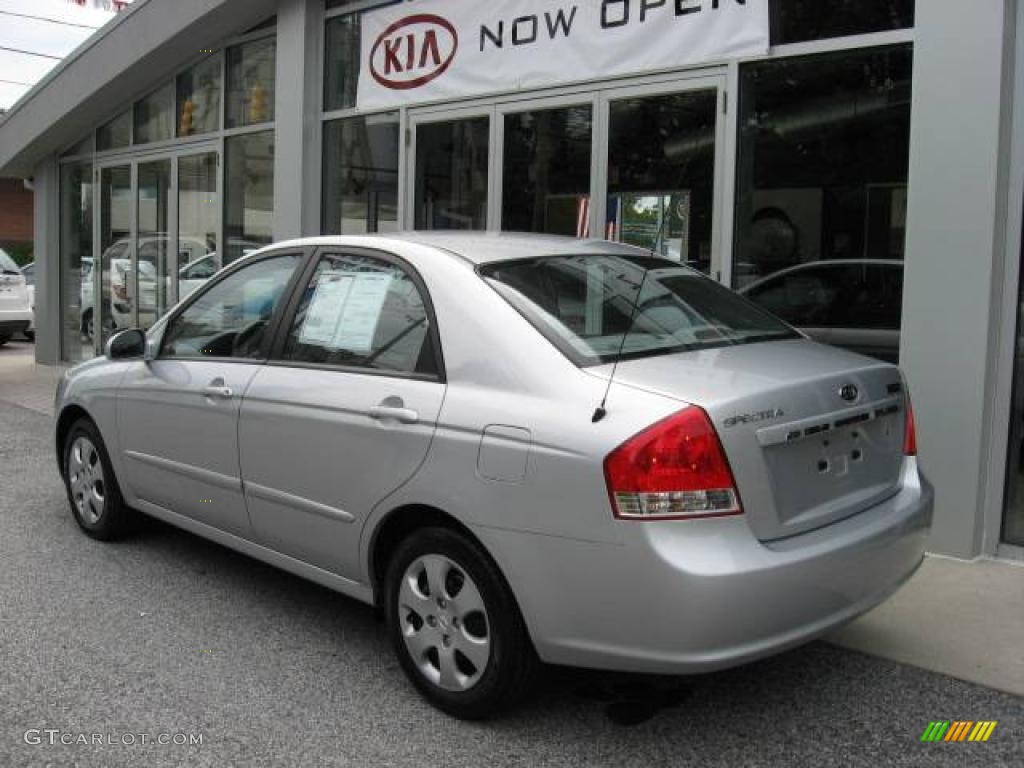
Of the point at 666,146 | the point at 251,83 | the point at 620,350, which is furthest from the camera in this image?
the point at 251,83

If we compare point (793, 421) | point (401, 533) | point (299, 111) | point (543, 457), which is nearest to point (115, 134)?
point (299, 111)

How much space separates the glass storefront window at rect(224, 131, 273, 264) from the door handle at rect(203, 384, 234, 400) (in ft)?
19.7

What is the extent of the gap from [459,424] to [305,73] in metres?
6.91

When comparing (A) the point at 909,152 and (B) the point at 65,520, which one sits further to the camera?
(B) the point at 65,520

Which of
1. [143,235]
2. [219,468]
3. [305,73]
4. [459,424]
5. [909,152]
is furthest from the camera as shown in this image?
[143,235]

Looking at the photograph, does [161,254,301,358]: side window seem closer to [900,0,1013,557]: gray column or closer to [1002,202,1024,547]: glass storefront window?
[900,0,1013,557]: gray column

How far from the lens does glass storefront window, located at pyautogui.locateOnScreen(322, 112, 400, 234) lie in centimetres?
877

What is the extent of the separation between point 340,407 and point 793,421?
62.7 inches

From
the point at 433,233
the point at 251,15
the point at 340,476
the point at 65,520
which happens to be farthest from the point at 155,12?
the point at 340,476

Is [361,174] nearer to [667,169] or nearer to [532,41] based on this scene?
[532,41]

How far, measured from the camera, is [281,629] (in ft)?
13.7

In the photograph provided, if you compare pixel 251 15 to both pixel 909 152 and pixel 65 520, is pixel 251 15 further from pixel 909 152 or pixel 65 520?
pixel 909 152

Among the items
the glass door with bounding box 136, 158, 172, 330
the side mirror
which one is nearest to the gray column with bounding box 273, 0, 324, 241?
the glass door with bounding box 136, 158, 172, 330

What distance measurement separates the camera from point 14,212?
3622 cm
